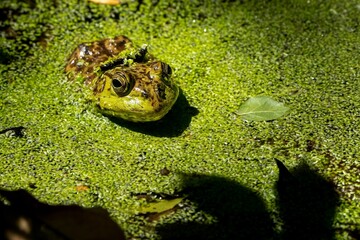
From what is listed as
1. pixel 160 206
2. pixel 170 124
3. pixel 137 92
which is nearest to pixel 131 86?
Answer: pixel 137 92

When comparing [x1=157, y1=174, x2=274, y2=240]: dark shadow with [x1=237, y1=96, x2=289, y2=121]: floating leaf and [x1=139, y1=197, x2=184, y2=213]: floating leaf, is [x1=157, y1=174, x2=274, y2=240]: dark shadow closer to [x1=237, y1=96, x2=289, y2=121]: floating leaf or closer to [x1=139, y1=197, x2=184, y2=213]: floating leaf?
[x1=139, y1=197, x2=184, y2=213]: floating leaf

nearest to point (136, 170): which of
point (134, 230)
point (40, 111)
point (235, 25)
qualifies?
point (134, 230)

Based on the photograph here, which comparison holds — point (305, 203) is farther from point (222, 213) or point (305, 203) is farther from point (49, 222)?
point (49, 222)

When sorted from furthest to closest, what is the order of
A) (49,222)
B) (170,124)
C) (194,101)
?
(194,101) → (170,124) → (49,222)

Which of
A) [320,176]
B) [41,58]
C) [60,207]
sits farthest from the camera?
[41,58]

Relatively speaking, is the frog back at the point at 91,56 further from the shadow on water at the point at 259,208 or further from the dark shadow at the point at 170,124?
the shadow on water at the point at 259,208

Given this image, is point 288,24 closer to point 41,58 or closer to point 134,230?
point 41,58
